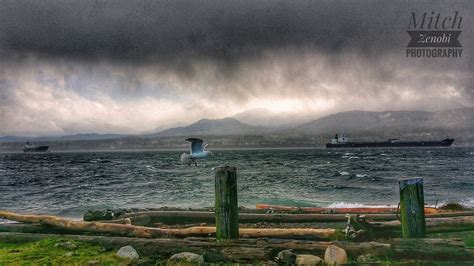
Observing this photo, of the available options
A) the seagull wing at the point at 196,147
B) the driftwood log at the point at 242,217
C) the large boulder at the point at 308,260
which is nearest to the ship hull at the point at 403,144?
the seagull wing at the point at 196,147

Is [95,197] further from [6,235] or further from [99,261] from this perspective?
[99,261]

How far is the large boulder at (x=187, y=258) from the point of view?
7044 millimetres

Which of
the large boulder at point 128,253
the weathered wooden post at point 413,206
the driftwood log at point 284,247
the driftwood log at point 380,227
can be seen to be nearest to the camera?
the driftwood log at point 284,247

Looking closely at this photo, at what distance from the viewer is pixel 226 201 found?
303 inches

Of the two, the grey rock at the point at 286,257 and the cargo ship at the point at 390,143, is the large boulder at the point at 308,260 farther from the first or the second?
the cargo ship at the point at 390,143

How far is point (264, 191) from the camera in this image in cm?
3130

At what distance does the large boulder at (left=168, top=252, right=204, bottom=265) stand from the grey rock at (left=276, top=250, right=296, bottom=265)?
1367mm

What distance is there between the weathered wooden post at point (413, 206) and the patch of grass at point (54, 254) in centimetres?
524

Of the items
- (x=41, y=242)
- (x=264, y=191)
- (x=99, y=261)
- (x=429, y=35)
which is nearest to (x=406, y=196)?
(x=99, y=261)

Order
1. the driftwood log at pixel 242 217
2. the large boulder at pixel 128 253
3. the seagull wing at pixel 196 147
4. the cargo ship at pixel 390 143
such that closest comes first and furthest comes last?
the large boulder at pixel 128 253 < the driftwood log at pixel 242 217 < the seagull wing at pixel 196 147 < the cargo ship at pixel 390 143

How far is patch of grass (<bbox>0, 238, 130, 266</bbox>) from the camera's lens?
756cm

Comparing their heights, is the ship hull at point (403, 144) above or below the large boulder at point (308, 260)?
below

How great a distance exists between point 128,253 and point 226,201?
6.98 feet

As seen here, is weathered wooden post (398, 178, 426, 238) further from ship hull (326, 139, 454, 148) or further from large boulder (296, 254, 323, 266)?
ship hull (326, 139, 454, 148)
